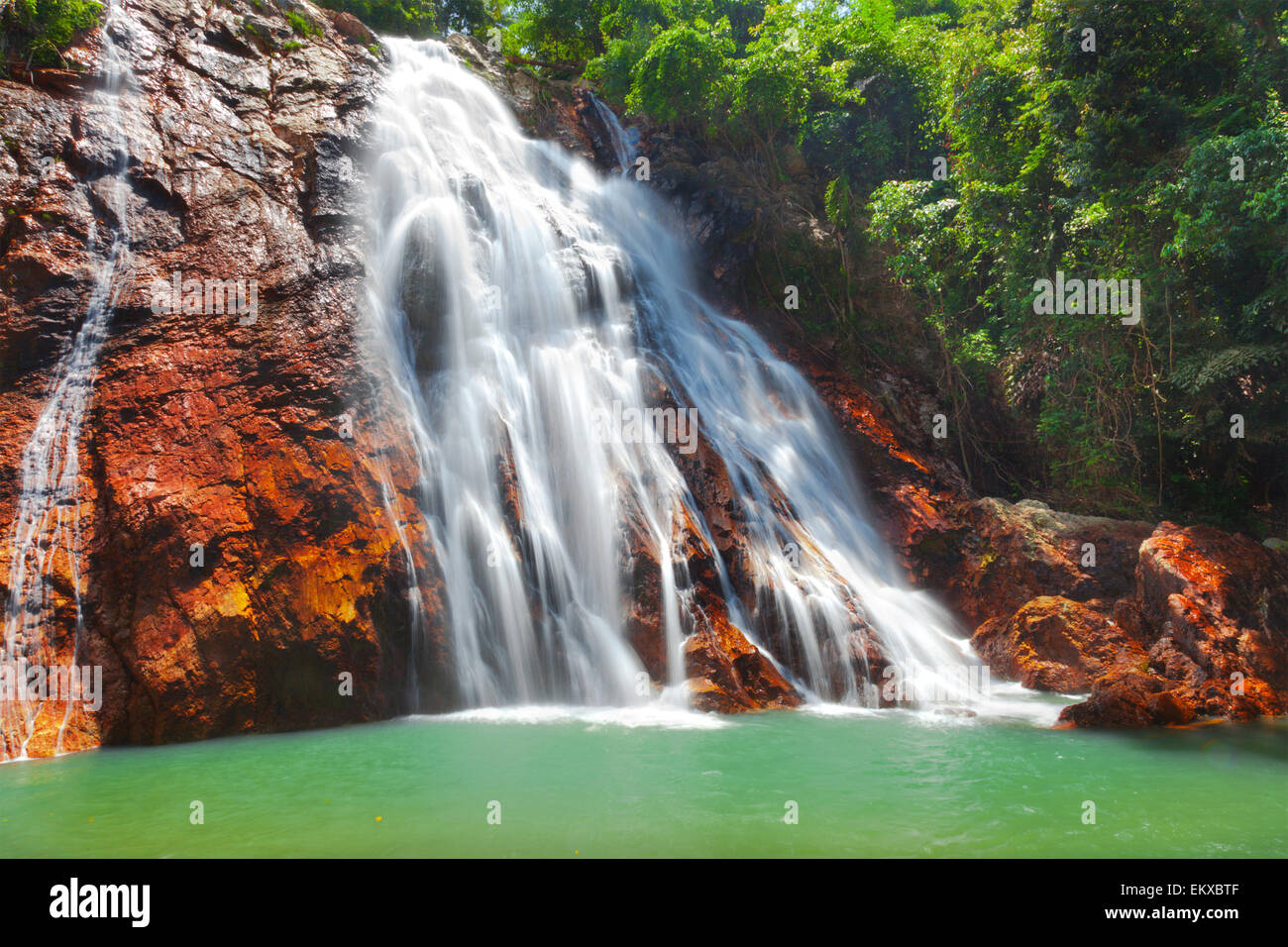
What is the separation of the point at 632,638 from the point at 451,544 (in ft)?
9.32

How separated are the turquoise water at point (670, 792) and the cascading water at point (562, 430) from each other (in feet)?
6.08

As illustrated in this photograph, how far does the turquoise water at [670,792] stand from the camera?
4.95 m

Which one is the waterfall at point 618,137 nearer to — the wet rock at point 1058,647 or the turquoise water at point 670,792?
the wet rock at point 1058,647

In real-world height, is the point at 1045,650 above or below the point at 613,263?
below

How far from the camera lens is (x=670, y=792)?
19.9ft

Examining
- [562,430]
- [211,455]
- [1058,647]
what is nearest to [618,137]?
[562,430]

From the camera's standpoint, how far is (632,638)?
10.2 meters

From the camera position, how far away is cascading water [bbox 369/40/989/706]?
405 inches

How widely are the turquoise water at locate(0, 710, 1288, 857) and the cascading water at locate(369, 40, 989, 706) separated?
6.08ft

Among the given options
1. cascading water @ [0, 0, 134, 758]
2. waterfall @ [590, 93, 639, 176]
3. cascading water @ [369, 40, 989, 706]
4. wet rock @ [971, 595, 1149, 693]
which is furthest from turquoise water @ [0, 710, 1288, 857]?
waterfall @ [590, 93, 639, 176]

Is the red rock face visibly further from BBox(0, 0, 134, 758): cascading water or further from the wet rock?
the wet rock
